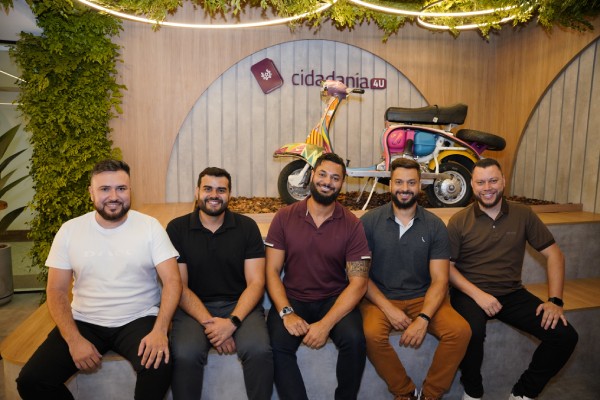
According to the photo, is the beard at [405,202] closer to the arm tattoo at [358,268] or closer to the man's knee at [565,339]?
the arm tattoo at [358,268]

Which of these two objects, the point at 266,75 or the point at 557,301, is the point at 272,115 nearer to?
the point at 266,75

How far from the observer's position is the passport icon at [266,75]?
495 centimetres

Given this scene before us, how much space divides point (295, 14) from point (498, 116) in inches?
105

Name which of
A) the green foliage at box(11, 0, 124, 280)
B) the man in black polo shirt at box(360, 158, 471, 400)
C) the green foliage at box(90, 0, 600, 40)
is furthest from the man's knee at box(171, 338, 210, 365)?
the green foliage at box(11, 0, 124, 280)

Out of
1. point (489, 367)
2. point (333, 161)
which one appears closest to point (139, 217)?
point (333, 161)

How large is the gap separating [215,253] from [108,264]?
0.54m

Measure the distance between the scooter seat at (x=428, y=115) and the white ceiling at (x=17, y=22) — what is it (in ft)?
10.8

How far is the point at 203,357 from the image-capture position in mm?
2207

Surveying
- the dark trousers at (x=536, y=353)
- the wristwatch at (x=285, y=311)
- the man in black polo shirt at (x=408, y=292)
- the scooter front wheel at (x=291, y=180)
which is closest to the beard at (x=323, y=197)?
the man in black polo shirt at (x=408, y=292)

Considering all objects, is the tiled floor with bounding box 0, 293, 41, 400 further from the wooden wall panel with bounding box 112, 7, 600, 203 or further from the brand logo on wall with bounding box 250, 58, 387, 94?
the brand logo on wall with bounding box 250, 58, 387, 94

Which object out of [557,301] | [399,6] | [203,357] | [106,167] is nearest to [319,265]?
[203,357]

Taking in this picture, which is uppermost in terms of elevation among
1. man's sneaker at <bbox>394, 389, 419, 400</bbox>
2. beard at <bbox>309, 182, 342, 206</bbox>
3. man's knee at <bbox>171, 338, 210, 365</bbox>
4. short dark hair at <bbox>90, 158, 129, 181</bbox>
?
short dark hair at <bbox>90, 158, 129, 181</bbox>

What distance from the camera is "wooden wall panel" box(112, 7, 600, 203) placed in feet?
15.3

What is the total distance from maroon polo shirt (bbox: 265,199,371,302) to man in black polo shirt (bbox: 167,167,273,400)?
0.51ft
